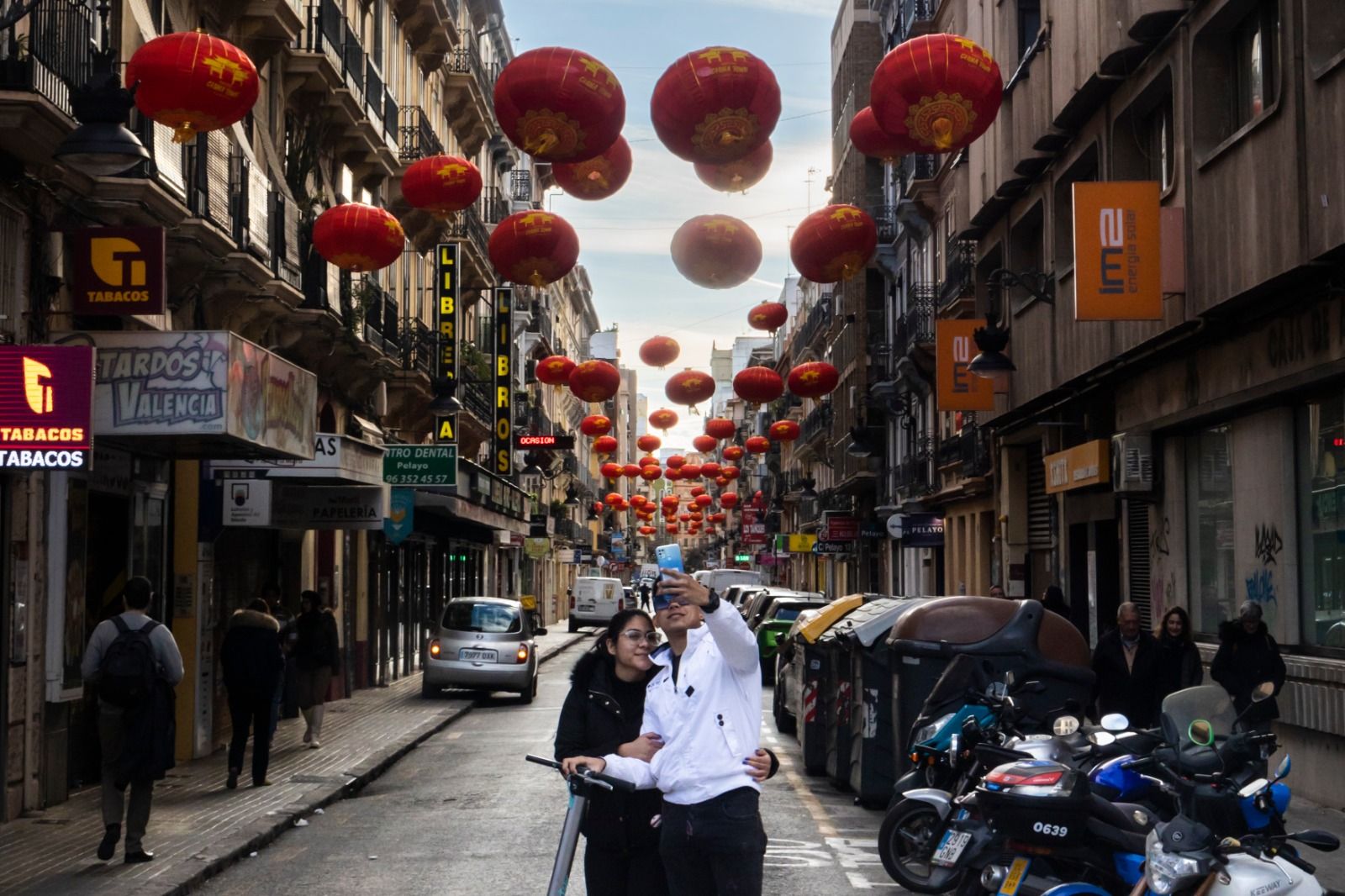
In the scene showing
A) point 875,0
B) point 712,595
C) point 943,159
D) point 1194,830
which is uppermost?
point 875,0

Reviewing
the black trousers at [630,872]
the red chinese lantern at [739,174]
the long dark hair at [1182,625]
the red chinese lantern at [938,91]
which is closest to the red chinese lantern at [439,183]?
the red chinese lantern at [739,174]

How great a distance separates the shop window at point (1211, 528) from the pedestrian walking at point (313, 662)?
9.69 metres

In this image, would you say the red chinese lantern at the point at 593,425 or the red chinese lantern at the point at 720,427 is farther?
the red chinese lantern at the point at 720,427

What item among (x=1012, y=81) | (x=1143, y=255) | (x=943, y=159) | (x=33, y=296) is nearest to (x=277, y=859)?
(x=33, y=296)

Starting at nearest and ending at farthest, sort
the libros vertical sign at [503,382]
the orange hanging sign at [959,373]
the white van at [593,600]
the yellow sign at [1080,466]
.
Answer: the yellow sign at [1080,466], the orange hanging sign at [959,373], the libros vertical sign at [503,382], the white van at [593,600]

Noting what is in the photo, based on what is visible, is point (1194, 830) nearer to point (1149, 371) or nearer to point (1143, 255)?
point (1143, 255)

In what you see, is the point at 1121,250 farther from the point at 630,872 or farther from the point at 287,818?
the point at 630,872

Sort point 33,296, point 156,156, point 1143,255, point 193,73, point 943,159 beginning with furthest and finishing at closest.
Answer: point 943,159, point 1143,255, point 156,156, point 33,296, point 193,73

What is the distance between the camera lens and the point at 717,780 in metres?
6.30

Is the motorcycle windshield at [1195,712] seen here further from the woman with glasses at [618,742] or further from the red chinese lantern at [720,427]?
the red chinese lantern at [720,427]

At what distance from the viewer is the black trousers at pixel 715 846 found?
248 inches

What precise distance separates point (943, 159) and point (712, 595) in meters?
33.5

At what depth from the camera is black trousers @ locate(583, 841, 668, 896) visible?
673 cm

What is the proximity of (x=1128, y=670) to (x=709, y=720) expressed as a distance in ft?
30.4
